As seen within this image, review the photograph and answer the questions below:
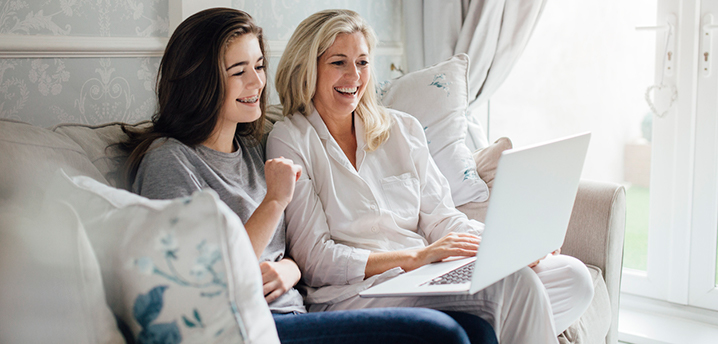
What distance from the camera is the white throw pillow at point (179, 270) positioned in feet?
2.23

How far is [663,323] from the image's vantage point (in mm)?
2258

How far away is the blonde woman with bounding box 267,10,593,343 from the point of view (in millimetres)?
1196

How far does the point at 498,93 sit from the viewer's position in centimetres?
273

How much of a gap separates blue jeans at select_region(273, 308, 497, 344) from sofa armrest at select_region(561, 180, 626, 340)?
0.89 meters

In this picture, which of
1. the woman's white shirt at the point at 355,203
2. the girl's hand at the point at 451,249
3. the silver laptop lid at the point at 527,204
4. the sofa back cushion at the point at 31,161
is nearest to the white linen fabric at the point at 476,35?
the woman's white shirt at the point at 355,203

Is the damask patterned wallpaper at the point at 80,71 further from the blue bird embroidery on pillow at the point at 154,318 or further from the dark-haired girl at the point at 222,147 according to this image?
the blue bird embroidery on pillow at the point at 154,318

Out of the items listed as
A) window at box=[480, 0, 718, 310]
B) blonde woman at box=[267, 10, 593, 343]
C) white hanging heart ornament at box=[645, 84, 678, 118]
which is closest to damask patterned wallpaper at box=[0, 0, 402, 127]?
blonde woman at box=[267, 10, 593, 343]

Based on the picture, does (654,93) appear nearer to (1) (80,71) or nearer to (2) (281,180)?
(2) (281,180)

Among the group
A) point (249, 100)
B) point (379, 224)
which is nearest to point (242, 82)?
point (249, 100)

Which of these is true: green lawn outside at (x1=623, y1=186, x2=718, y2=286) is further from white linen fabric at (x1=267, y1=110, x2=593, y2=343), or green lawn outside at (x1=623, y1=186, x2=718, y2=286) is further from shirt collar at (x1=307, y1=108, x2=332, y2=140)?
shirt collar at (x1=307, y1=108, x2=332, y2=140)

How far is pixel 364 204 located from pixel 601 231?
0.78 m

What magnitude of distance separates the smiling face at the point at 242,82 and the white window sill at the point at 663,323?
1.81m

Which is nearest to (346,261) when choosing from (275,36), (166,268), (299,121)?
(299,121)

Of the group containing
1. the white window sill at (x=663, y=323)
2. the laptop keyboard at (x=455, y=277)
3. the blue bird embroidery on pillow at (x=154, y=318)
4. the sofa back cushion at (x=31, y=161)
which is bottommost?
the white window sill at (x=663, y=323)
